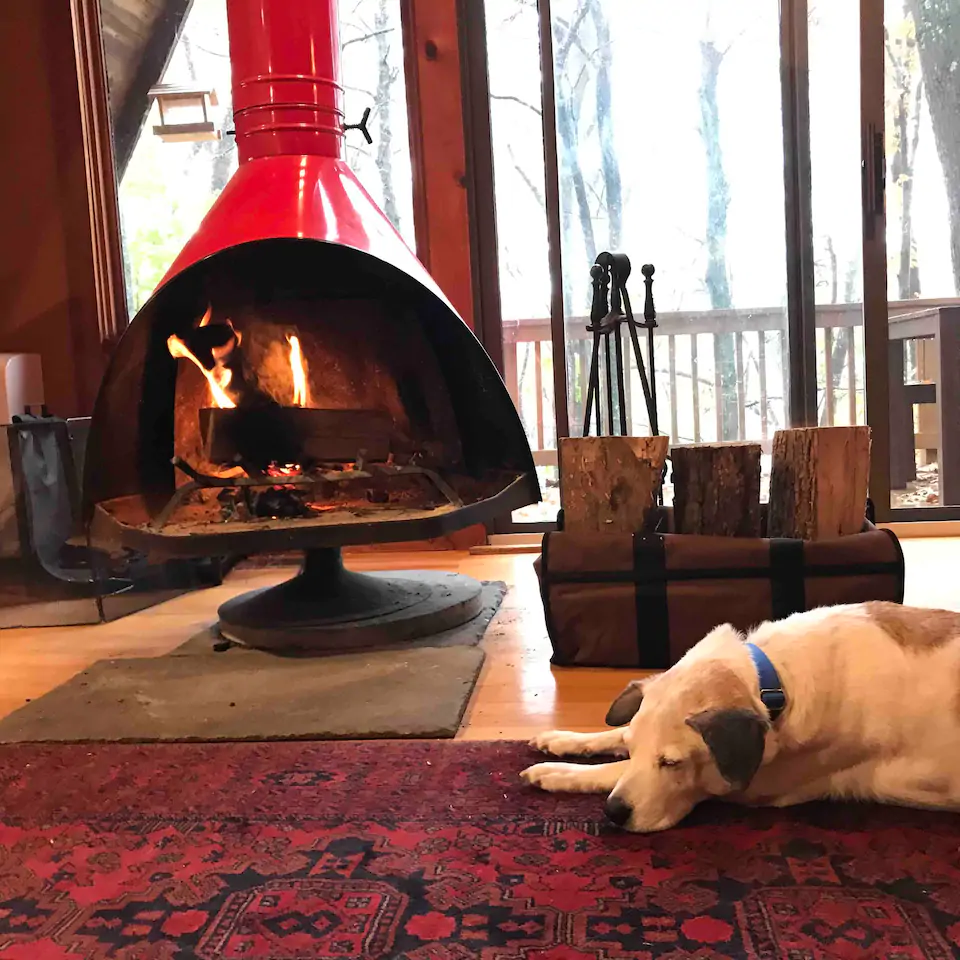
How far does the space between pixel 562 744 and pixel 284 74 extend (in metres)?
1.68

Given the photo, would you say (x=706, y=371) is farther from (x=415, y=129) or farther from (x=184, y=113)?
(x=184, y=113)

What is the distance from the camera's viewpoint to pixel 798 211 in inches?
124

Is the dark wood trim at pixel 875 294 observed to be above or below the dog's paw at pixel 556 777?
above

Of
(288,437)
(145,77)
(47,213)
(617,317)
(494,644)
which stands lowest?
(494,644)

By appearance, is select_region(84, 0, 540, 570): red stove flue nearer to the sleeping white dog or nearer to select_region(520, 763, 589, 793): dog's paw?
select_region(520, 763, 589, 793): dog's paw

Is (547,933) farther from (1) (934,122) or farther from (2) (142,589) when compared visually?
(1) (934,122)

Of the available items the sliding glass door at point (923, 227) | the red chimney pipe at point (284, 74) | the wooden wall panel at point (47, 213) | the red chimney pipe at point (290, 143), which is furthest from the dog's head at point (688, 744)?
the wooden wall panel at point (47, 213)

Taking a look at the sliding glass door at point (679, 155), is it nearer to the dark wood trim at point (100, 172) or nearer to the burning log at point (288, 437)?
the burning log at point (288, 437)

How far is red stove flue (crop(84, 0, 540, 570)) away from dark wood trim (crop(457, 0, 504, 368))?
2.64 ft

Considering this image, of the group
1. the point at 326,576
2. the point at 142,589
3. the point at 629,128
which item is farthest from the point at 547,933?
the point at 629,128

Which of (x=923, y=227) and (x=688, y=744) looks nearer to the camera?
(x=688, y=744)

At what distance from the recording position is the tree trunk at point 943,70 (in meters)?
3.32

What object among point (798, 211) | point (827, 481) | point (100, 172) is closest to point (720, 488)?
point (827, 481)

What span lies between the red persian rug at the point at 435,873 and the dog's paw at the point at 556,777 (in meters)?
0.02
